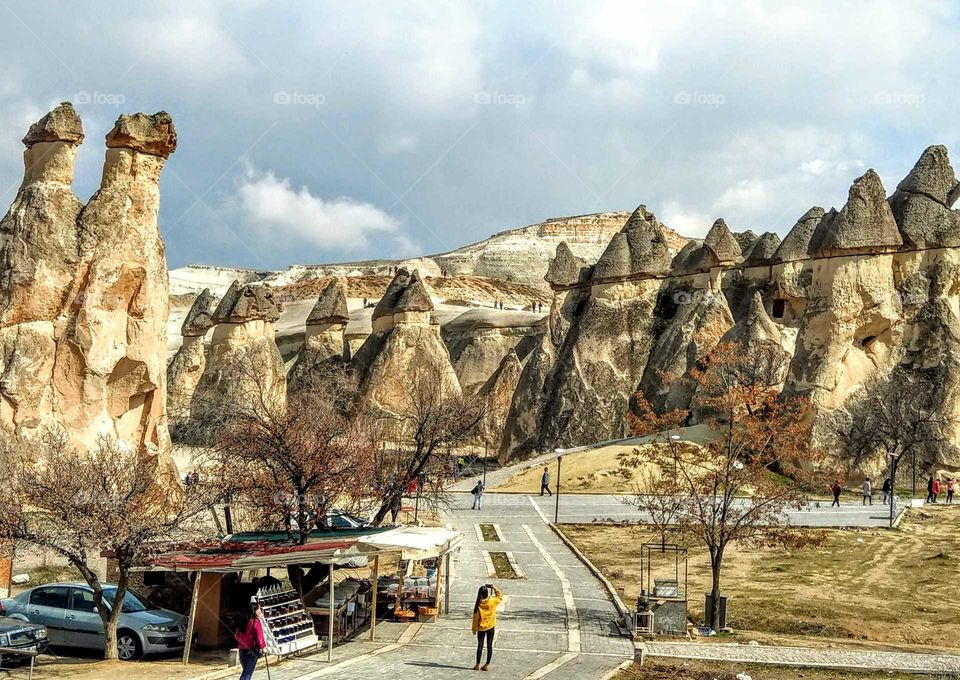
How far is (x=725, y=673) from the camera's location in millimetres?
12070

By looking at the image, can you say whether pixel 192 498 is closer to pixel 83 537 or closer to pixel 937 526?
pixel 83 537

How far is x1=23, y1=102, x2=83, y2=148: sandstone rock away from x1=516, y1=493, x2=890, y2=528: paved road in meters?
14.0

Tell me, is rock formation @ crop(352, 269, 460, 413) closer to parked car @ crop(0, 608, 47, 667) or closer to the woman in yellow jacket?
parked car @ crop(0, 608, 47, 667)

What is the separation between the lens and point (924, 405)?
109 feet

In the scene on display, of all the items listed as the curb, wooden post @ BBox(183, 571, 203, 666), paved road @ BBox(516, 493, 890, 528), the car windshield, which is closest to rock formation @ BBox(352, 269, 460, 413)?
paved road @ BBox(516, 493, 890, 528)

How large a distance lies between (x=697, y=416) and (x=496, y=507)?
10.5 m

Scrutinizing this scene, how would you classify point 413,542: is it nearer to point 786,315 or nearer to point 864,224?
point 864,224

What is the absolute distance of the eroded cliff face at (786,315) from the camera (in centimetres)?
3466

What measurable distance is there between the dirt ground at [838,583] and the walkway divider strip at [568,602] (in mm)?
924

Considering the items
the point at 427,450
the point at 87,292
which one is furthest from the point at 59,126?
the point at 427,450

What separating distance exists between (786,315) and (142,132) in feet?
107

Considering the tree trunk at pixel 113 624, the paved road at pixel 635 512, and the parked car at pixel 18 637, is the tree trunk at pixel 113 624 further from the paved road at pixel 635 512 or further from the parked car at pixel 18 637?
the paved road at pixel 635 512

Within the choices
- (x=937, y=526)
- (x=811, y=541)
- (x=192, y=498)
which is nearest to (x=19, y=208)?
(x=192, y=498)

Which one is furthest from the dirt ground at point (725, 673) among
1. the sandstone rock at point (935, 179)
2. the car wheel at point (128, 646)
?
the sandstone rock at point (935, 179)
